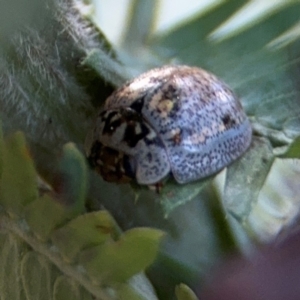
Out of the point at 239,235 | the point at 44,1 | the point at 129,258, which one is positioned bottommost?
the point at 239,235

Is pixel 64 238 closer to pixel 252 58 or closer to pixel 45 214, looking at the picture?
pixel 45 214

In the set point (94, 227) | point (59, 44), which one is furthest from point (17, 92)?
point (94, 227)

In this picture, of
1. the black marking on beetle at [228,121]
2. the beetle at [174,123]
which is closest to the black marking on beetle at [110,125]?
the beetle at [174,123]

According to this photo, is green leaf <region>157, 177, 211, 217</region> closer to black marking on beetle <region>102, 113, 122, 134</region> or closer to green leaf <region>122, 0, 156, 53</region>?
black marking on beetle <region>102, 113, 122, 134</region>

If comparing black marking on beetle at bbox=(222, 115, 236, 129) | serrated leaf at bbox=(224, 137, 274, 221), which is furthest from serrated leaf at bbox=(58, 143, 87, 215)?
black marking on beetle at bbox=(222, 115, 236, 129)

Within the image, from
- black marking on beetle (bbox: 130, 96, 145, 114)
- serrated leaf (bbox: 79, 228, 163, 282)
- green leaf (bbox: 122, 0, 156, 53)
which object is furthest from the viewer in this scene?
green leaf (bbox: 122, 0, 156, 53)

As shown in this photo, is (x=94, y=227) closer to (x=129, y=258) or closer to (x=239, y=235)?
(x=129, y=258)
